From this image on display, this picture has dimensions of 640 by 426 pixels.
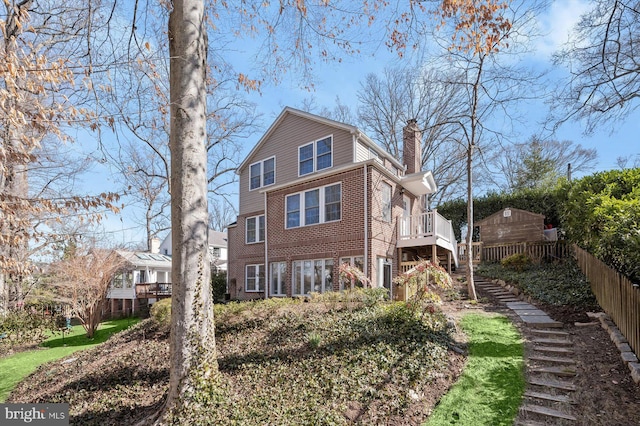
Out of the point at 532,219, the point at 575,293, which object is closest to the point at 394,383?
the point at 575,293

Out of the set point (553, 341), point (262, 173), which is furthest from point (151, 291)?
point (553, 341)

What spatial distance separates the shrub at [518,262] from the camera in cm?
1395

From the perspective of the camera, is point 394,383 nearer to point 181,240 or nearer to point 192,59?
point 181,240

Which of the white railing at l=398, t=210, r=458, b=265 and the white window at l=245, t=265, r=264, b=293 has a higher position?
the white railing at l=398, t=210, r=458, b=265

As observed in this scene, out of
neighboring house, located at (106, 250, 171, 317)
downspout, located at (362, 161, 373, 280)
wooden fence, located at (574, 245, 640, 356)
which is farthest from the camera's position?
neighboring house, located at (106, 250, 171, 317)

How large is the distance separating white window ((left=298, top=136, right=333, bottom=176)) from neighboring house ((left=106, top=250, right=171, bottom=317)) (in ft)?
44.0

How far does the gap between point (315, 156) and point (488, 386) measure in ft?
36.9

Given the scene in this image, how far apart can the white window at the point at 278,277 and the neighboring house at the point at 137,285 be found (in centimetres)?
1118

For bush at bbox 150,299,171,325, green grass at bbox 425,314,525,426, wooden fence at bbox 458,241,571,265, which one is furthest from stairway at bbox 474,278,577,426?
bush at bbox 150,299,171,325

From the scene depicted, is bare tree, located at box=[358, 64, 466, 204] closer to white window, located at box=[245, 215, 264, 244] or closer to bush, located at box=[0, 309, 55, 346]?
white window, located at box=[245, 215, 264, 244]

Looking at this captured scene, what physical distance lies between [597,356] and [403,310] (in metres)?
3.34

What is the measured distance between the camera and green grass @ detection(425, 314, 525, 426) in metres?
4.66

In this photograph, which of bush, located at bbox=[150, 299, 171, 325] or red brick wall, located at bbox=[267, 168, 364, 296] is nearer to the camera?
bush, located at bbox=[150, 299, 171, 325]

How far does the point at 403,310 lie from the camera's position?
752 centimetres
